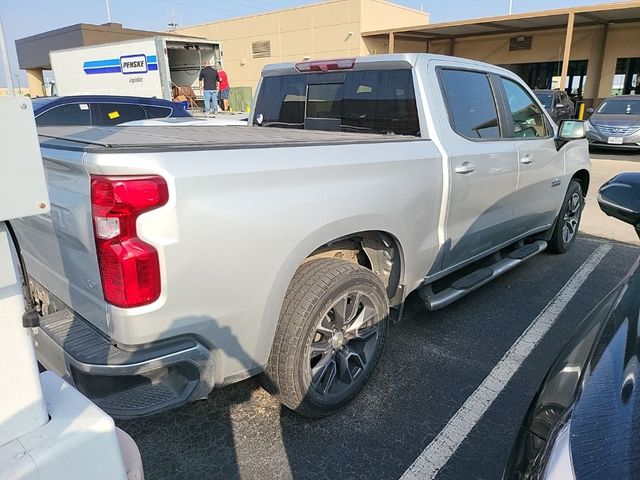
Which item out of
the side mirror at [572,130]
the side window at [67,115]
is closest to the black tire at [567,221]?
the side mirror at [572,130]

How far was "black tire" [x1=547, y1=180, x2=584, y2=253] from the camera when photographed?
5355mm

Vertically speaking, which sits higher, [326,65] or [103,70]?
[103,70]

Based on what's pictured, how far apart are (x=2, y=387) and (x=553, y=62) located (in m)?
26.7

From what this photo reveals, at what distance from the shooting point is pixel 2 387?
119 cm

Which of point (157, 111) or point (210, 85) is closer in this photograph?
point (157, 111)

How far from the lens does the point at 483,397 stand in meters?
3.00

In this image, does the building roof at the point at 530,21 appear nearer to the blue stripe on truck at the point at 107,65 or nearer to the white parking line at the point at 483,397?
the blue stripe on truck at the point at 107,65

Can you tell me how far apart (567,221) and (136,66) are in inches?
536

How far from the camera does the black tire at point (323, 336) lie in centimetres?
245

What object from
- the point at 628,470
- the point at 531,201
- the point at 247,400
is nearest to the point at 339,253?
the point at 247,400

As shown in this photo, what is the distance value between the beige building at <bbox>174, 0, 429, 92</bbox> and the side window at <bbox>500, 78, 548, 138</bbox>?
21.1 metres

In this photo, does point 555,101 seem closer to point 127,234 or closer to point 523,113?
point 523,113

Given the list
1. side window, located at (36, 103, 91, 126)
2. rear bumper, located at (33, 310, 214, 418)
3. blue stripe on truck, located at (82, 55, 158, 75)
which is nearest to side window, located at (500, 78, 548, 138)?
rear bumper, located at (33, 310, 214, 418)

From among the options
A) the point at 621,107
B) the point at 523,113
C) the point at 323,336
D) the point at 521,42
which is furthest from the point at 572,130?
the point at 521,42
